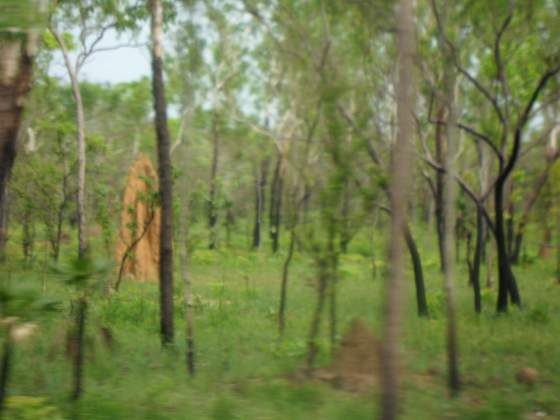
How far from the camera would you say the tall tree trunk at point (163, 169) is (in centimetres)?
855

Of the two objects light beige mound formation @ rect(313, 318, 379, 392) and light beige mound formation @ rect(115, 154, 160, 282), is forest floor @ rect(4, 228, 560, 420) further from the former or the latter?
light beige mound formation @ rect(115, 154, 160, 282)

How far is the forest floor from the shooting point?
6.11 meters

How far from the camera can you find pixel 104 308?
10812mm

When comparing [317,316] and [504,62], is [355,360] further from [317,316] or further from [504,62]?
[504,62]

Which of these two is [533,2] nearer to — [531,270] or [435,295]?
[435,295]

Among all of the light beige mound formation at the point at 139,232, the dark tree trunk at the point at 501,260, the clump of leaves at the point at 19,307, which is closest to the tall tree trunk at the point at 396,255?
the clump of leaves at the point at 19,307

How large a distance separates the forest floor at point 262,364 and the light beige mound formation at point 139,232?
3.06 m

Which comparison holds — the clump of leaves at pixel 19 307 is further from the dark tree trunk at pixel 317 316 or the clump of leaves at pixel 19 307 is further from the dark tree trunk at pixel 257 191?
the dark tree trunk at pixel 257 191

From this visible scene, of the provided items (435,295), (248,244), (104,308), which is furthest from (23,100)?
(248,244)

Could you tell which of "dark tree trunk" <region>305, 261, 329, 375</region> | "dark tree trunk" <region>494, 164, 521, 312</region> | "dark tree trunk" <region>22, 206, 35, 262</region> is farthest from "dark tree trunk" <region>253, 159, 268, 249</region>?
"dark tree trunk" <region>305, 261, 329, 375</region>

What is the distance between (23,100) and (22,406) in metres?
2.63

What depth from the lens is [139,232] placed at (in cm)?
1642

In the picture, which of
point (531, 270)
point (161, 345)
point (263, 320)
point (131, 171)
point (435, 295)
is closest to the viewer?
point (161, 345)

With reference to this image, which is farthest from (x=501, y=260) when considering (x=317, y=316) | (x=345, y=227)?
(x=317, y=316)
